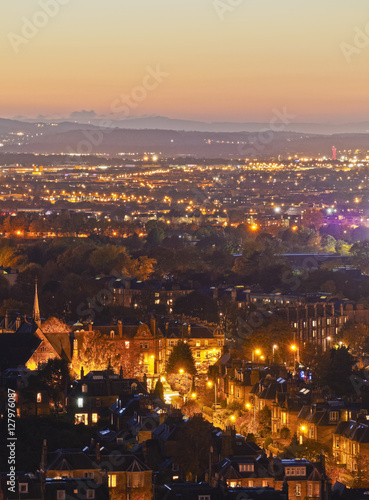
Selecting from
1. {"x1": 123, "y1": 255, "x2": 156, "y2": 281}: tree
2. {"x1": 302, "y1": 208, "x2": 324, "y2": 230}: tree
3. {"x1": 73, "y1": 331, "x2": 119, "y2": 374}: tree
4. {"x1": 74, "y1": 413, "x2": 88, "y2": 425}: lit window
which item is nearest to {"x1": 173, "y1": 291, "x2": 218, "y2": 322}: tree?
{"x1": 73, "y1": 331, "x2": 119, "y2": 374}: tree

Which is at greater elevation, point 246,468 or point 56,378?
point 56,378

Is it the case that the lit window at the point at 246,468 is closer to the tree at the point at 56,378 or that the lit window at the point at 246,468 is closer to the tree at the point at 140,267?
the tree at the point at 56,378

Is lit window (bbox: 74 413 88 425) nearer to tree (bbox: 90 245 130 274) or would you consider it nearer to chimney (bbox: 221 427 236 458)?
chimney (bbox: 221 427 236 458)

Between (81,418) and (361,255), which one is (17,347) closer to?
(81,418)

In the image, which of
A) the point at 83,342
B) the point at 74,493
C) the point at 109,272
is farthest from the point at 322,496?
the point at 109,272

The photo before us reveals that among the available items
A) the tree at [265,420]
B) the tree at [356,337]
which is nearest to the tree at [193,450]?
the tree at [265,420]

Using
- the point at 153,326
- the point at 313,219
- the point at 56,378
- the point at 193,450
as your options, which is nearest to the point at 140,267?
the point at 153,326

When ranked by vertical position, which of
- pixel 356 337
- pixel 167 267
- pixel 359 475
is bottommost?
pixel 359 475
